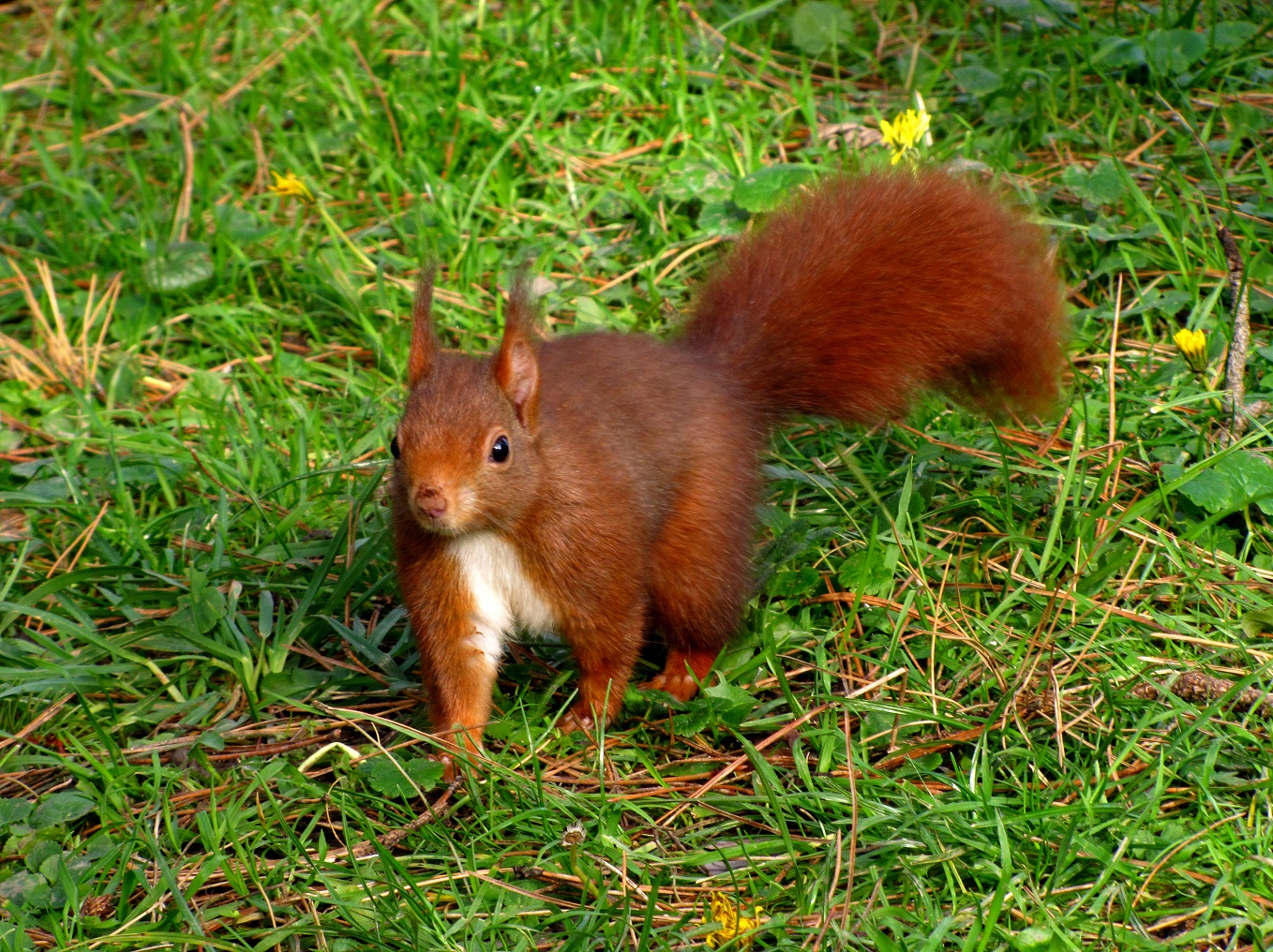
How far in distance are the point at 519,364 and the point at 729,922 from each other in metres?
0.90

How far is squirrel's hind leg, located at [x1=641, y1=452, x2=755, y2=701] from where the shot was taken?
8.09 feet

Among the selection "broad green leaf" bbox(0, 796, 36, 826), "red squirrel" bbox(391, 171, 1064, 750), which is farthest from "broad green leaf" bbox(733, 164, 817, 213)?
"broad green leaf" bbox(0, 796, 36, 826)

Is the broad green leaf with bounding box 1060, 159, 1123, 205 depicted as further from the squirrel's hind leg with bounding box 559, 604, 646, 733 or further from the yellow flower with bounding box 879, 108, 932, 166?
the squirrel's hind leg with bounding box 559, 604, 646, 733

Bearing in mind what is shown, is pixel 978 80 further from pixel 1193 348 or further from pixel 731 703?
pixel 731 703

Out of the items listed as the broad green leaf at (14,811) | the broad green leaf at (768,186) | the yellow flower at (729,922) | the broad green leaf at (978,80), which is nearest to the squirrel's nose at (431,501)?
the yellow flower at (729,922)

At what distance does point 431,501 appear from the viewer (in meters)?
2.10

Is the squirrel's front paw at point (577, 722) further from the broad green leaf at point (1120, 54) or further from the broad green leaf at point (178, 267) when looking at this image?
the broad green leaf at point (1120, 54)

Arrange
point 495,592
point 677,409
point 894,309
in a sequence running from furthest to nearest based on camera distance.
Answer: point 894,309, point 677,409, point 495,592

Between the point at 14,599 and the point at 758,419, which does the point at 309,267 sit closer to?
the point at 14,599

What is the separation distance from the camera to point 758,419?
8.57 feet

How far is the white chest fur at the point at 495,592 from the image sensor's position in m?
2.29

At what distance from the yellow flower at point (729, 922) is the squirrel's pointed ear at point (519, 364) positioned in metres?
0.79

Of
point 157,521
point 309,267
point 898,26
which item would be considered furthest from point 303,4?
point 157,521

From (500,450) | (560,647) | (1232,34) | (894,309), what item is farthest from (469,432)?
(1232,34)
